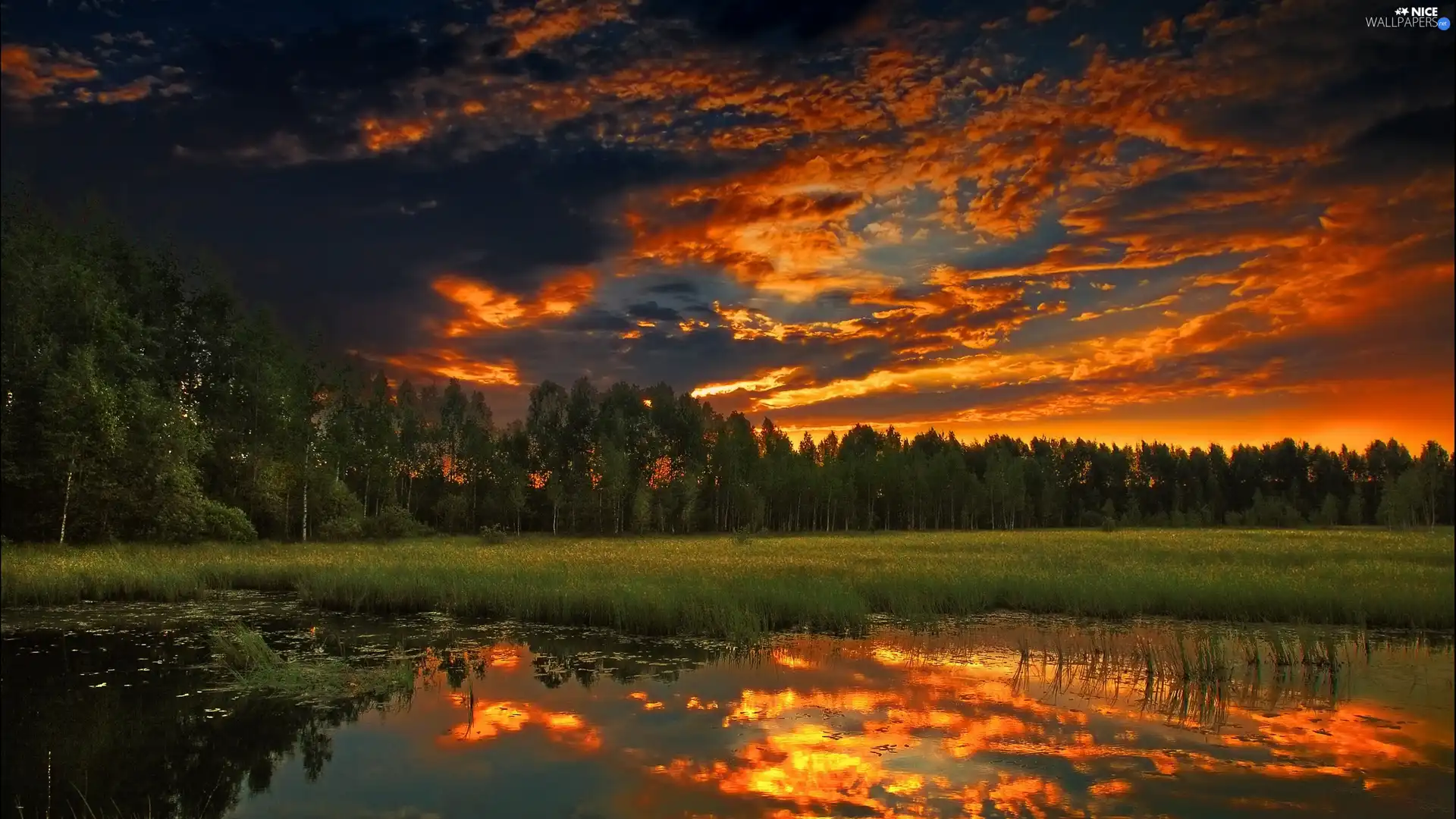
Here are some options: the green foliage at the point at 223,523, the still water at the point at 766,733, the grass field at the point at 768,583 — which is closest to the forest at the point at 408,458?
the green foliage at the point at 223,523

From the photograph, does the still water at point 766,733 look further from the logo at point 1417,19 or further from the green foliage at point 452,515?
the green foliage at point 452,515

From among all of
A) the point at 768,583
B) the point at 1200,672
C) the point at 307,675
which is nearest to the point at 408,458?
the point at 768,583

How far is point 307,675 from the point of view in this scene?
50.6ft

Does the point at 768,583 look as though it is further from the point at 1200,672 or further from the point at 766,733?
the point at 766,733

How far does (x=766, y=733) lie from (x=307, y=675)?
9.32 m

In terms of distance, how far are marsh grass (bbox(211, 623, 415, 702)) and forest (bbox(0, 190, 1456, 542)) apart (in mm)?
16179

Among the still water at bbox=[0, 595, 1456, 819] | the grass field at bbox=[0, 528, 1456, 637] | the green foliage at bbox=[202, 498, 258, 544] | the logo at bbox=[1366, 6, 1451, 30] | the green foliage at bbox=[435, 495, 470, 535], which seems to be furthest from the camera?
the green foliage at bbox=[435, 495, 470, 535]

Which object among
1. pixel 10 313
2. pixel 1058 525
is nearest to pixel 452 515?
pixel 10 313

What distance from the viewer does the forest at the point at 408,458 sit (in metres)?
34.3

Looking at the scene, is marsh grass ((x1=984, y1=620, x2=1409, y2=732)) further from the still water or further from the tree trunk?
the tree trunk

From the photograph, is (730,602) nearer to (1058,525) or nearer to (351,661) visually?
(351,661)

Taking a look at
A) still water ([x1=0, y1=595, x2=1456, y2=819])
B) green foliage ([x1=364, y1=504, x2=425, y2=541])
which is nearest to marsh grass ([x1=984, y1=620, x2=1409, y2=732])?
still water ([x1=0, y1=595, x2=1456, y2=819])

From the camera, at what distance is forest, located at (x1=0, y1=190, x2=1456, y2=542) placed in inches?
1350

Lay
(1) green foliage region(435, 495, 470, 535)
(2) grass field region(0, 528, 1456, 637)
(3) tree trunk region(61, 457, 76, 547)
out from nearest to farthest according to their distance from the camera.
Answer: (2) grass field region(0, 528, 1456, 637) < (3) tree trunk region(61, 457, 76, 547) < (1) green foliage region(435, 495, 470, 535)
